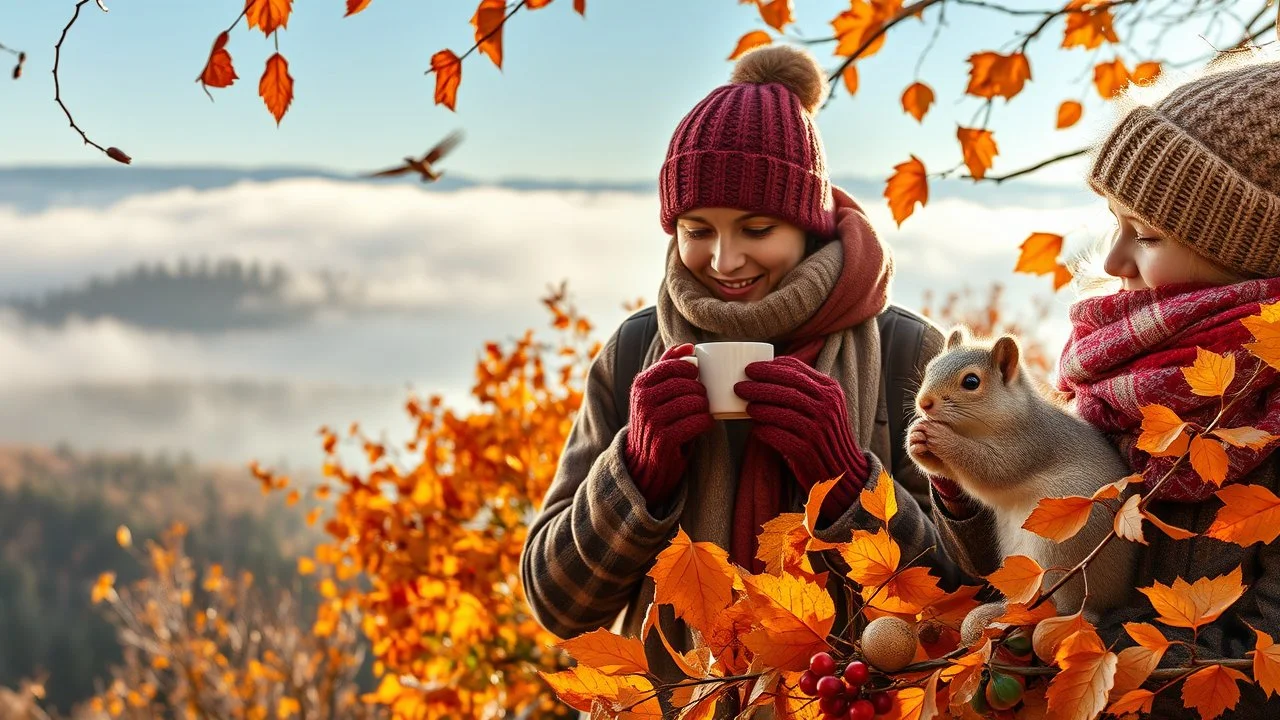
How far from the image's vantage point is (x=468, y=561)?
3.66m

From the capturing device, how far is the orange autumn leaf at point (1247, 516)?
1094 mm

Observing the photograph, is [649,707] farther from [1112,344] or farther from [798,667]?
[1112,344]

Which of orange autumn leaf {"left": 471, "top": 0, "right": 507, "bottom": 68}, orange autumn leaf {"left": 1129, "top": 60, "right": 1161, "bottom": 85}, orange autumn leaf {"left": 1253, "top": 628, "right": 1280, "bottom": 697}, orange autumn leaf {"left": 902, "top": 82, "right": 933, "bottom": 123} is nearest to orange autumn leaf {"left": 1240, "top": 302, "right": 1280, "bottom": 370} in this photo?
orange autumn leaf {"left": 1253, "top": 628, "right": 1280, "bottom": 697}

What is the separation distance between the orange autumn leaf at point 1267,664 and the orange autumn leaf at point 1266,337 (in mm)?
260

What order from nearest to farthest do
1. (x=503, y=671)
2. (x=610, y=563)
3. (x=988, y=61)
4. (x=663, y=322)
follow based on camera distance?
(x=610, y=563), (x=663, y=322), (x=988, y=61), (x=503, y=671)

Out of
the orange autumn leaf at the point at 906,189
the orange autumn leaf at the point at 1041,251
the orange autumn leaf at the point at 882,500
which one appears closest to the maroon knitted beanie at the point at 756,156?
the orange autumn leaf at the point at 906,189

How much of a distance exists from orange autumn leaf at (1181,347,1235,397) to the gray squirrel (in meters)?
0.20

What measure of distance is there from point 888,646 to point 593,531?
889mm

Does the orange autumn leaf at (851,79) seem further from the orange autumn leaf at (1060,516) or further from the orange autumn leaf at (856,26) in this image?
the orange autumn leaf at (1060,516)

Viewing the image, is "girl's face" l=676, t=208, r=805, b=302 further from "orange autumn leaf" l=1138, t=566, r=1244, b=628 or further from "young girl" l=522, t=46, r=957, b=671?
"orange autumn leaf" l=1138, t=566, r=1244, b=628

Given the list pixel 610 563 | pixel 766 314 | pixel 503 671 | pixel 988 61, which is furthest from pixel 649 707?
pixel 503 671

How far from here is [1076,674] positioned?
3.40 feet

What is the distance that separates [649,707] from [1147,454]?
2.16 ft

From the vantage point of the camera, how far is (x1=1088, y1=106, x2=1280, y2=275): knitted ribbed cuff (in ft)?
4.14
